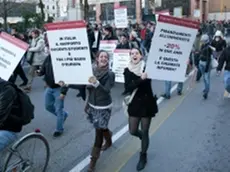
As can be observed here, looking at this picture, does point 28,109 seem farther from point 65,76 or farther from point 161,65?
point 161,65

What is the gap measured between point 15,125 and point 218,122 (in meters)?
4.29

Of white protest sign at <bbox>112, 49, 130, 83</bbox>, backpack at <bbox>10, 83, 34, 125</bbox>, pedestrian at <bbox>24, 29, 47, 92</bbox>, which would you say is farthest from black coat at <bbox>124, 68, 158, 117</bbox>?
pedestrian at <bbox>24, 29, 47, 92</bbox>

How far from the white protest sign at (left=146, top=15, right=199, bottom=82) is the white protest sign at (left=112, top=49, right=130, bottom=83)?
5.44 meters

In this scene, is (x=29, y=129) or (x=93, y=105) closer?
(x=93, y=105)

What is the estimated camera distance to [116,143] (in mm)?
5574

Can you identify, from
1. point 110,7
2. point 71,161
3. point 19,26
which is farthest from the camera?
point 110,7

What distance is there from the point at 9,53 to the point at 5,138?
124 centimetres

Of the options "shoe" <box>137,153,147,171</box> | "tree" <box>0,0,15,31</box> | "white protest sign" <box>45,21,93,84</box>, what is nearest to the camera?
"white protest sign" <box>45,21,93,84</box>

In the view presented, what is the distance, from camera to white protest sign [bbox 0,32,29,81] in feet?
14.1

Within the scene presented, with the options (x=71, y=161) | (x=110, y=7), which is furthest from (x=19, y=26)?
(x=110, y=7)

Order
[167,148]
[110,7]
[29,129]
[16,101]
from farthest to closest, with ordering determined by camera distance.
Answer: [110,7]
[29,129]
[167,148]
[16,101]

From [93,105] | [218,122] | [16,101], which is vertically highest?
[16,101]

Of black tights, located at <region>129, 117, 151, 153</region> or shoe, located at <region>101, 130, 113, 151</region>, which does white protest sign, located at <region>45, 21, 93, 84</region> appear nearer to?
black tights, located at <region>129, 117, 151, 153</region>

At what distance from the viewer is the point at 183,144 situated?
5.49 meters
